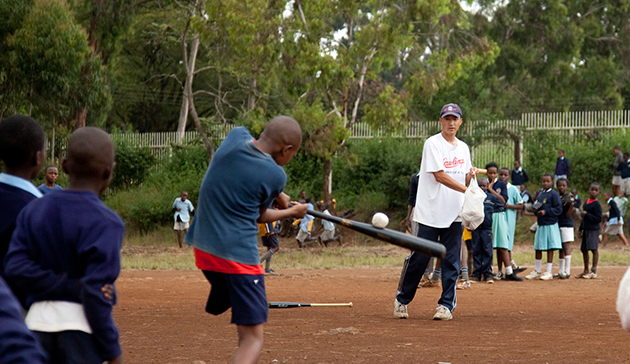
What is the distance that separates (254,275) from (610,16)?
1449 inches

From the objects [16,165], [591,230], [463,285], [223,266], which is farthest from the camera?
[591,230]

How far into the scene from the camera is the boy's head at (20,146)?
138 inches

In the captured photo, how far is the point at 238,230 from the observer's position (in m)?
4.17

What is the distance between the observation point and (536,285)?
12.1m

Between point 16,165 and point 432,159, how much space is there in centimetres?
472

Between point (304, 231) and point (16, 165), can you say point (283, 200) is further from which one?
point (304, 231)

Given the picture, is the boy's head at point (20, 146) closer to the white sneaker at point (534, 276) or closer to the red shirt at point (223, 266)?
the red shirt at point (223, 266)

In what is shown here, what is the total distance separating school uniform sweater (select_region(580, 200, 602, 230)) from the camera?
13.3 metres

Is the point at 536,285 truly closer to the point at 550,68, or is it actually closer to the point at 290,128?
the point at 290,128

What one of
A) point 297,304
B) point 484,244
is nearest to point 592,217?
point 484,244

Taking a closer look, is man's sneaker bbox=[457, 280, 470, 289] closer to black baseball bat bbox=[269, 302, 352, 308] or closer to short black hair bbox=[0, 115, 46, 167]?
black baseball bat bbox=[269, 302, 352, 308]

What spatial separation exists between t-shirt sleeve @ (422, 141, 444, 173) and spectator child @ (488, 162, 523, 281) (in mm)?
5545

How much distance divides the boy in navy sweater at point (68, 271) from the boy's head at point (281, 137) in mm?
1579

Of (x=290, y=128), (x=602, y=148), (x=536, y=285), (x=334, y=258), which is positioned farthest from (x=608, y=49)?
(x=290, y=128)
